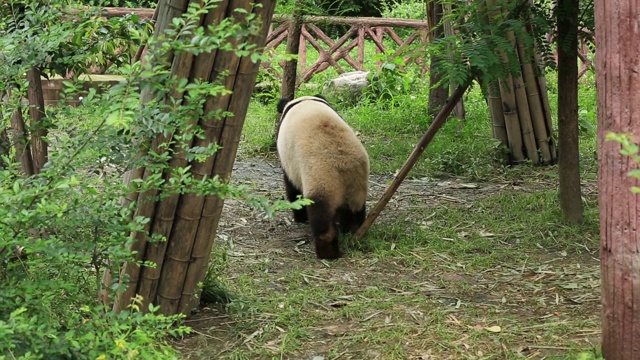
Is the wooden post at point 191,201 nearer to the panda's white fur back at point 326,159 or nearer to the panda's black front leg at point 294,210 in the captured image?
the panda's white fur back at point 326,159

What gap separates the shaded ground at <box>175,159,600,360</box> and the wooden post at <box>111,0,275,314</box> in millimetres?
322

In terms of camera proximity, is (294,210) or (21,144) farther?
→ (294,210)

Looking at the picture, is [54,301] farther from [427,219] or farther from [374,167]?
[374,167]

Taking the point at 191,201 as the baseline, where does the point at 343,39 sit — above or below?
above

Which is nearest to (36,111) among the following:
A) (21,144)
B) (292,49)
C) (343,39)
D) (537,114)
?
(21,144)

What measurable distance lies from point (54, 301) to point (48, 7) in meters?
1.32

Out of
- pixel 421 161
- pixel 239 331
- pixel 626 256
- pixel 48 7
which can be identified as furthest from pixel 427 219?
pixel 48 7

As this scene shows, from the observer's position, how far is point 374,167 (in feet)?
27.0

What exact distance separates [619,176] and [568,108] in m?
2.43

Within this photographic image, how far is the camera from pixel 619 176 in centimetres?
346

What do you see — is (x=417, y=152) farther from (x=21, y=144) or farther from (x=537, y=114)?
(x=21, y=144)

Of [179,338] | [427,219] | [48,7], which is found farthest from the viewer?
[427,219]

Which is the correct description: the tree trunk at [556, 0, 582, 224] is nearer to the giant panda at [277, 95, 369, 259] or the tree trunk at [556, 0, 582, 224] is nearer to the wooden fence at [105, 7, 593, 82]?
the giant panda at [277, 95, 369, 259]

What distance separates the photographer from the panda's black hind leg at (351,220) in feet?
20.3
